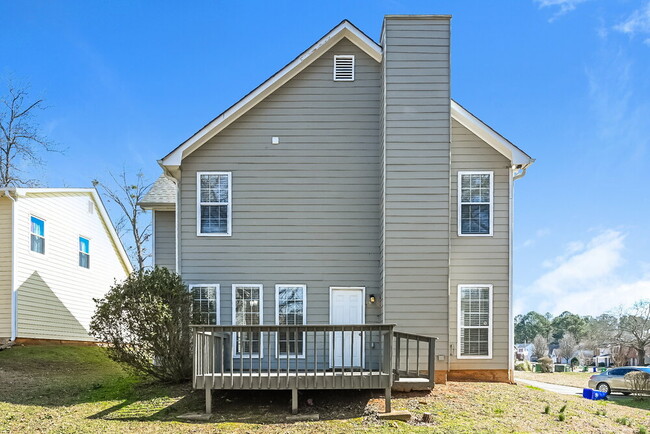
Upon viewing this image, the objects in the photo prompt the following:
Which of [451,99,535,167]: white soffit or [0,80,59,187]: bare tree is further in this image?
[0,80,59,187]: bare tree

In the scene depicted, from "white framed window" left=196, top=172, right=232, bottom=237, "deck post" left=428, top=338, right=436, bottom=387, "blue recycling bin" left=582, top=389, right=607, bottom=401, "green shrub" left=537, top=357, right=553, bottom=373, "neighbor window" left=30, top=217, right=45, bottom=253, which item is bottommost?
"green shrub" left=537, top=357, right=553, bottom=373

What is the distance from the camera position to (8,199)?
54.2 feet

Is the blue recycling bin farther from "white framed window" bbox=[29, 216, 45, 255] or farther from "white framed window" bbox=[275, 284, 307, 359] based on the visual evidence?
"white framed window" bbox=[29, 216, 45, 255]

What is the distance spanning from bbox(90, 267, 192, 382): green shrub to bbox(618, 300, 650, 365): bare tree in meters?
39.8

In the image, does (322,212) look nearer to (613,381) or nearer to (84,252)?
(84,252)

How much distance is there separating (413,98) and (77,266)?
13.8 meters

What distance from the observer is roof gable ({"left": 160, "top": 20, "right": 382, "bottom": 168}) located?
1310 centimetres

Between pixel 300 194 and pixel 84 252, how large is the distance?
36.8 ft

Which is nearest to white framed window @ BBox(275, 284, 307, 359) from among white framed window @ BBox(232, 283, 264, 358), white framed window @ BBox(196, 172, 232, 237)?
white framed window @ BBox(232, 283, 264, 358)

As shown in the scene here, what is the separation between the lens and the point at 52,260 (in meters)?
18.5

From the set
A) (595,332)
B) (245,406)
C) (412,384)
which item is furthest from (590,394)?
(595,332)

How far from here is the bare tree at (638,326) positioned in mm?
42250

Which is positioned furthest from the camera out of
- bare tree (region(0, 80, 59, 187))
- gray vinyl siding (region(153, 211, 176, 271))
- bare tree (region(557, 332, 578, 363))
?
bare tree (region(557, 332, 578, 363))

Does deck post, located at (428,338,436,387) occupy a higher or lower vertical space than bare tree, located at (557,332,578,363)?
higher
